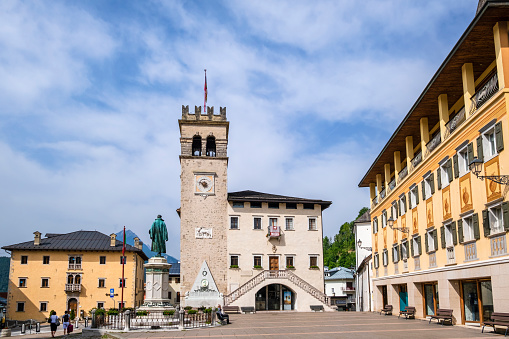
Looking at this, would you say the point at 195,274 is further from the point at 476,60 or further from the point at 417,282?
the point at 476,60

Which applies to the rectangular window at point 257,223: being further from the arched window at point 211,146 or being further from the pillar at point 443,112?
the pillar at point 443,112

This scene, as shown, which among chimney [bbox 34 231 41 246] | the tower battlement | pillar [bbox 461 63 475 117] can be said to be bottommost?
chimney [bbox 34 231 41 246]

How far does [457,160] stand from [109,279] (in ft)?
155

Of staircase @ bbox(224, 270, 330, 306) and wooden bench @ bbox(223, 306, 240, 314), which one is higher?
staircase @ bbox(224, 270, 330, 306)

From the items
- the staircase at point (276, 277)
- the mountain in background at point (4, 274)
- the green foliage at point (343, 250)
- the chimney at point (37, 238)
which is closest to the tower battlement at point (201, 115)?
the staircase at point (276, 277)

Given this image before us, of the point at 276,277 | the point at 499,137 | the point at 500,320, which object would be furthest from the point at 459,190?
the point at 276,277

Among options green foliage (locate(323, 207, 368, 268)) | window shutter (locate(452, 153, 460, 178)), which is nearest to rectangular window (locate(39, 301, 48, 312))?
window shutter (locate(452, 153, 460, 178))

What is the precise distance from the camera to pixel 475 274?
19.1 meters

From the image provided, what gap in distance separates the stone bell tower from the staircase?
2550mm

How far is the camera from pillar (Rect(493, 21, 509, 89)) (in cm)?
1667

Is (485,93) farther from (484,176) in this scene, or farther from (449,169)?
(449,169)

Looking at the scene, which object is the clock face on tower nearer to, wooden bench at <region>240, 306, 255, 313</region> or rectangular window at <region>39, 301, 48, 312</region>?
wooden bench at <region>240, 306, 255, 313</region>

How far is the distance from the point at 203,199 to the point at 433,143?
2882 cm

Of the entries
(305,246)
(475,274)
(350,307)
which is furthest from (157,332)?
(350,307)
